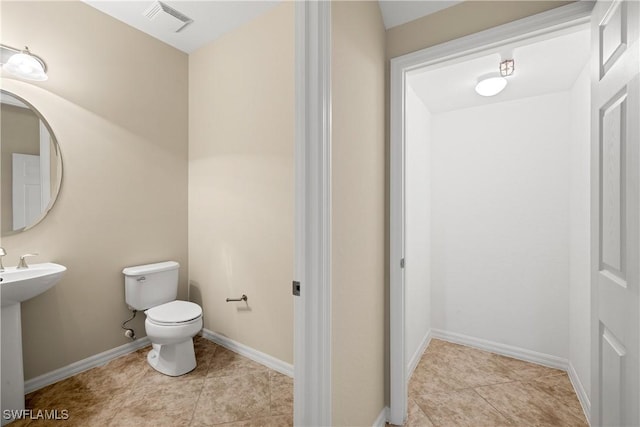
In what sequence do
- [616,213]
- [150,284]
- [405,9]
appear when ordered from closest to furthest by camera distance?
[616,213] → [405,9] → [150,284]

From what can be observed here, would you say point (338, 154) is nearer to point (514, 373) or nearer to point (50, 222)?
point (50, 222)

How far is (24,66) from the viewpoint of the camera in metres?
1.69

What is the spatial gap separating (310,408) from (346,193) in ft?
2.69

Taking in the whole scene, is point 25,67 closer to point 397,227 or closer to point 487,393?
point 397,227

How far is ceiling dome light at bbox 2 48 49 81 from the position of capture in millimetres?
1667

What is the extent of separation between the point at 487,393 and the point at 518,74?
7.23 ft

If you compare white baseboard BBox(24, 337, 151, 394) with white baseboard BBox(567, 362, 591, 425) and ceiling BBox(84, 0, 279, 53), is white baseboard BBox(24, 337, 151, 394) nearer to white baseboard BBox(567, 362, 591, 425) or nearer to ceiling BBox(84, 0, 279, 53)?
ceiling BBox(84, 0, 279, 53)

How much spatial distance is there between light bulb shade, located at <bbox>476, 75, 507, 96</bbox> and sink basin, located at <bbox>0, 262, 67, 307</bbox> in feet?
9.75

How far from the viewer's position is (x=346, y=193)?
1.24m

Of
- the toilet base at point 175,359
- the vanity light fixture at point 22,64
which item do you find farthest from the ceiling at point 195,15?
the toilet base at point 175,359

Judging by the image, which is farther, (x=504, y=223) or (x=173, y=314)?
(x=504, y=223)

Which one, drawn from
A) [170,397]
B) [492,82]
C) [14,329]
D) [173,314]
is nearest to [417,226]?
[492,82]

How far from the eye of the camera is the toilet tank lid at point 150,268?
2194mm

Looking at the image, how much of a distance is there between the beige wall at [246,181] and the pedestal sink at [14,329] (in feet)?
3.57
